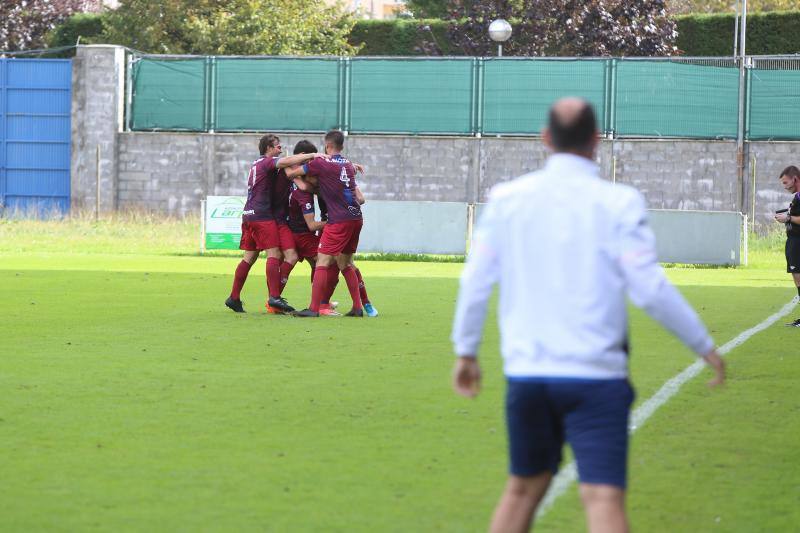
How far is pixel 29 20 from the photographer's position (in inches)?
1909

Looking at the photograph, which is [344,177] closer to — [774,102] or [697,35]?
[774,102]

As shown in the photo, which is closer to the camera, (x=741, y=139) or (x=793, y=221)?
(x=793, y=221)

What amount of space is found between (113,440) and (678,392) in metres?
3.91

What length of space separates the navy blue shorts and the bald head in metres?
0.71

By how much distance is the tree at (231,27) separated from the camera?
40906mm

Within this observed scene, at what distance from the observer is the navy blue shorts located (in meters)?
4.38

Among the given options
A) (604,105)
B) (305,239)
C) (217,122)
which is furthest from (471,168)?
(305,239)

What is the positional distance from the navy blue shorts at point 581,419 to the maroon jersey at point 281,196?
36.7 feet

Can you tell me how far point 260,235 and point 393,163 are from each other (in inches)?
732

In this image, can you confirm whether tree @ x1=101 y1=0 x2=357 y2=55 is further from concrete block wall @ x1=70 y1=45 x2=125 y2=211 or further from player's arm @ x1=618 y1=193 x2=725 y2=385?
player's arm @ x1=618 y1=193 x2=725 y2=385

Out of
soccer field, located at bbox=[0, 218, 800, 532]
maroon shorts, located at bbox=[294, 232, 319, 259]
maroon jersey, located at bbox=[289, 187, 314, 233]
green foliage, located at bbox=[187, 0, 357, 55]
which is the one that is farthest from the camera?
green foliage, located at bbox=[187, 0, 357, 55]

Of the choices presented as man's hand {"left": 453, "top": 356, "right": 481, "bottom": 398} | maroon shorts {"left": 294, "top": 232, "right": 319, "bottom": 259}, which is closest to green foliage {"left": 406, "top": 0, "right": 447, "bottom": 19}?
maroon shorts {"left": 294, "top": 232, "right": 319, "bottom": 259}

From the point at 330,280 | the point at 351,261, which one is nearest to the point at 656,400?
the point at 351,261

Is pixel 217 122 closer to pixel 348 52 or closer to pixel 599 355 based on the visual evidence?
pixel 348 52
